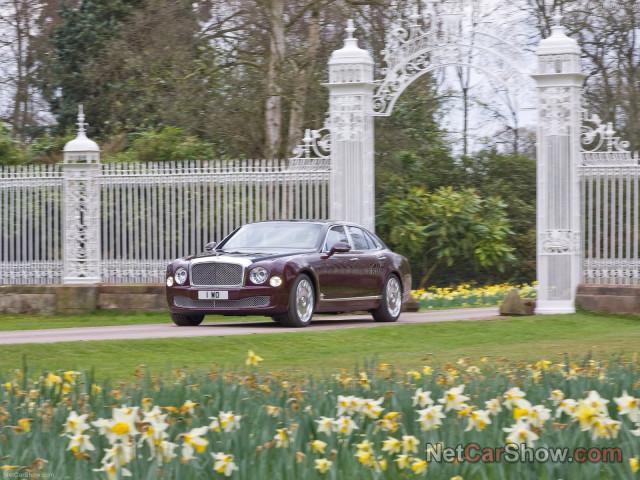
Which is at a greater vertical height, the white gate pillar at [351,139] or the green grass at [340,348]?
the white gate pillar at [351,139]

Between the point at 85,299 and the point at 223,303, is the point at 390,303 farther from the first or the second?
the point at 85,299

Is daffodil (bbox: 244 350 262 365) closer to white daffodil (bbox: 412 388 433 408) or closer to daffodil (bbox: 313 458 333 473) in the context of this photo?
white daffodil (bbox: 412 388 433 408)

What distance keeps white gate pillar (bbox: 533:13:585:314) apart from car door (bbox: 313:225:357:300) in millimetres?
3203

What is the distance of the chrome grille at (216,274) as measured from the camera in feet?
51.7

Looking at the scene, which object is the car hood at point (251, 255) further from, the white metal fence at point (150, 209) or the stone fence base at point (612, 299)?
the stone fence base at point (612, 299)

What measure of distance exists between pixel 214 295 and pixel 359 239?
3141 mm

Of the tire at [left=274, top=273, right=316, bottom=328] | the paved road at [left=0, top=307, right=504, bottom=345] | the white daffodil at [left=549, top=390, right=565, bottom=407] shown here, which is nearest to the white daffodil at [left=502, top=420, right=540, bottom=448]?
the white daffodil at [left=549, top=390, right=565, bottom=407]

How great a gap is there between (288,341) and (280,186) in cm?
628

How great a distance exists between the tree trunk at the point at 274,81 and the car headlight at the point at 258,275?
31.1ft

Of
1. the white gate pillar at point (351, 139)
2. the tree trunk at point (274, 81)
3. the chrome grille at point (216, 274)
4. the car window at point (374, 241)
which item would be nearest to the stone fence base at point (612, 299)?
the car window at point (374, 241)

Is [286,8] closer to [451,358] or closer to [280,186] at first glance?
[280,186]

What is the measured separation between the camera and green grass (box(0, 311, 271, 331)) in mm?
17875

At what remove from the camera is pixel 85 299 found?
64.3 ft

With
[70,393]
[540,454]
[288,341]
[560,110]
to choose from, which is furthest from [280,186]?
[540,454]
